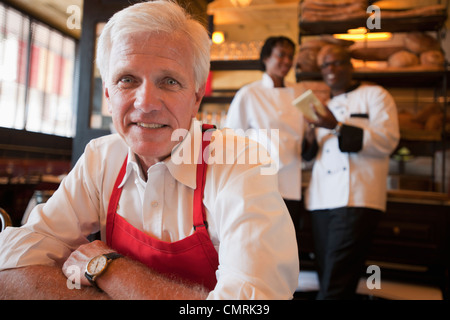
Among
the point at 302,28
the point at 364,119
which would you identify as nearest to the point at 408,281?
the point at 364,119

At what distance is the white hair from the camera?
2.97 feet

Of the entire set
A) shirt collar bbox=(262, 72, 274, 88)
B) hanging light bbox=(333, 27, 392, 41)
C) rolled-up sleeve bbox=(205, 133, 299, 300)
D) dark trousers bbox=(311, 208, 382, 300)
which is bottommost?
dark trousers bbox=(311, 208, 382, 300)

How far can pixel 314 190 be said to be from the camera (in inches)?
91.1

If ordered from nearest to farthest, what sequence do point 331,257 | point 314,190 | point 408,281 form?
point 331,257 < point 314,190 < point 408,281

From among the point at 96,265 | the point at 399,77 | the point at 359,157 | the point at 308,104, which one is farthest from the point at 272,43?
the point at 96,265

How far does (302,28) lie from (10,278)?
9.93 ft

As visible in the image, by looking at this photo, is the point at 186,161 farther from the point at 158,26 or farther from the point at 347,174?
the point at 347,174

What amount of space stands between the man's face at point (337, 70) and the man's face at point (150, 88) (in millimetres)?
1526

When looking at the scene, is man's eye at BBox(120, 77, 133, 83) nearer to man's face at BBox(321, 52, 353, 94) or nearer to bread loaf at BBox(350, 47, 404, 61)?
man's face at BBox(321, 52, 353, 94)

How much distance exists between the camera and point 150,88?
2.94 ft

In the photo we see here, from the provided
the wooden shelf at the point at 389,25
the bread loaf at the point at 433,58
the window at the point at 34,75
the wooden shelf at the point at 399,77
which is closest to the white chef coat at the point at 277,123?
the wooden shelf at the point at 399,77

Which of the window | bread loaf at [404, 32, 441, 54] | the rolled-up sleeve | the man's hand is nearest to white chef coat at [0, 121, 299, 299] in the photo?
the rolled-up sleeve

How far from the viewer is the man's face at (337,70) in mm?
2225

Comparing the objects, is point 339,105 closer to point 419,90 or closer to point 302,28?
point 302,28
